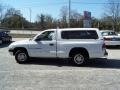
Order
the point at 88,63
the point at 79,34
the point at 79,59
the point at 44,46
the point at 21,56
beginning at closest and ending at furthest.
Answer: the point at 79,59 < the point at 79,34 < the point at 44,46 < the point at 21,56 < the point at 88,63

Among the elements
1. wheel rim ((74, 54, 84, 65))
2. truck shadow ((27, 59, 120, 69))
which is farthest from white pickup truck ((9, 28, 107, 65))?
truck shadow ((27, 59, 120, 69))

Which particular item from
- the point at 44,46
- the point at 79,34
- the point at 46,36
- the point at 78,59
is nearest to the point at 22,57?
the point at 44,46

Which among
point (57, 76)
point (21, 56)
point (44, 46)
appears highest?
point (44, 46)

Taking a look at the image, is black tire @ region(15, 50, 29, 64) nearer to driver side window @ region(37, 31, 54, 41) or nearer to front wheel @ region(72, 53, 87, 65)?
driver side window @ region(37, 31, 54, 41)

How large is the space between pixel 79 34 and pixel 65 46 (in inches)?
35.0

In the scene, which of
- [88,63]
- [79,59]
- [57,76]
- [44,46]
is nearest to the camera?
[57,76]

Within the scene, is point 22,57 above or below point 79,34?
below

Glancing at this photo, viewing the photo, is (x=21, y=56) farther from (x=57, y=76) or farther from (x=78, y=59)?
(x=57, y=76)

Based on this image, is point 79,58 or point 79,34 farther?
point 79,34

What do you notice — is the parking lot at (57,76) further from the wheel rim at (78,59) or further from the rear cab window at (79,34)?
the rear cab window at (79,34)

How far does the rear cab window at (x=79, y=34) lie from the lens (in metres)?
11.8

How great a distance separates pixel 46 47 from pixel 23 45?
1176 mm

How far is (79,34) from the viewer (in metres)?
12.0

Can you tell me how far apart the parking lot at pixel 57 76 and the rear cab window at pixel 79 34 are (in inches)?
53.6
